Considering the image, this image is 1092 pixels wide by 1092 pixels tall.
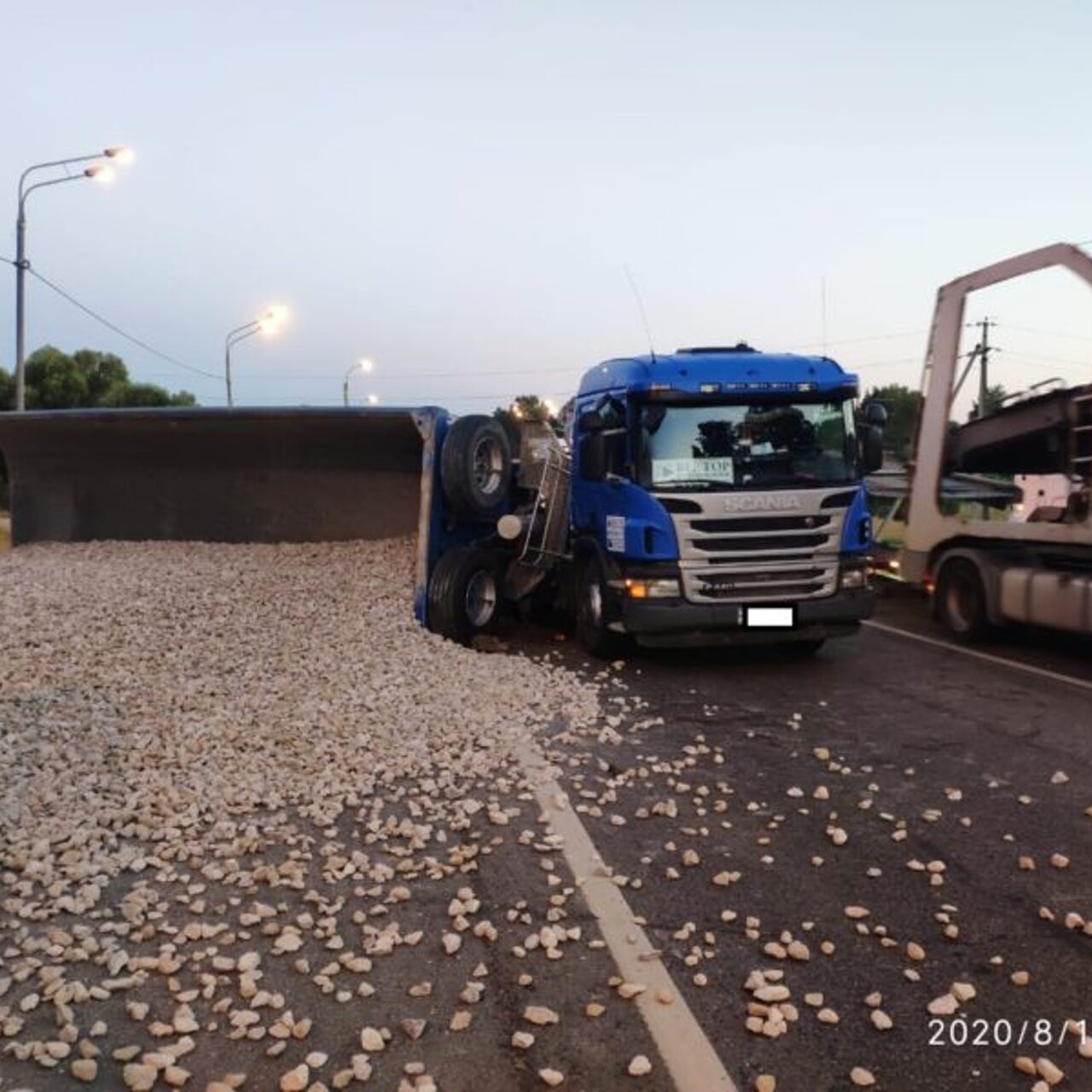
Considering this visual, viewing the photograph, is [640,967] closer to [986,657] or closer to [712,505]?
[712,505]

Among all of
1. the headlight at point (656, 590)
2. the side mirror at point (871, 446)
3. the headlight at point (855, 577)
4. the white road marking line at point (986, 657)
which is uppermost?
the side mirror at point (871, 446)

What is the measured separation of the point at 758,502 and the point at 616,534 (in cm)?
123

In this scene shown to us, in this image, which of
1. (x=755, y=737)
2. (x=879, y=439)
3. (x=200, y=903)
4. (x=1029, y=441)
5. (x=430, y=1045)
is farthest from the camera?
(x=1029, y=441)

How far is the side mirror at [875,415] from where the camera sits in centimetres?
849

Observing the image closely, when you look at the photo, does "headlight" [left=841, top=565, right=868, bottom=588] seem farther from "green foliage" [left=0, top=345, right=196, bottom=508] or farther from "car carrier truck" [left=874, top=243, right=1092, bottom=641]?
"green foliage" [left=0, top=345, right=196, bottom=508]

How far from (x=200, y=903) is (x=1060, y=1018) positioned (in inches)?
120

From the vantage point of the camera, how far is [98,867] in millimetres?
4062

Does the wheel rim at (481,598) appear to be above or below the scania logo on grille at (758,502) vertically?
below

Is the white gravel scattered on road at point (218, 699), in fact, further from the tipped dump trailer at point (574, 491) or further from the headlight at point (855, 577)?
the headlight at point (855, 577)

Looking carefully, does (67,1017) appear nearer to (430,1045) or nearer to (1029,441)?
(430,1045)

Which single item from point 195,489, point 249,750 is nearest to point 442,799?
point 249,750

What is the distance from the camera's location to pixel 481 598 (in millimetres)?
9281
